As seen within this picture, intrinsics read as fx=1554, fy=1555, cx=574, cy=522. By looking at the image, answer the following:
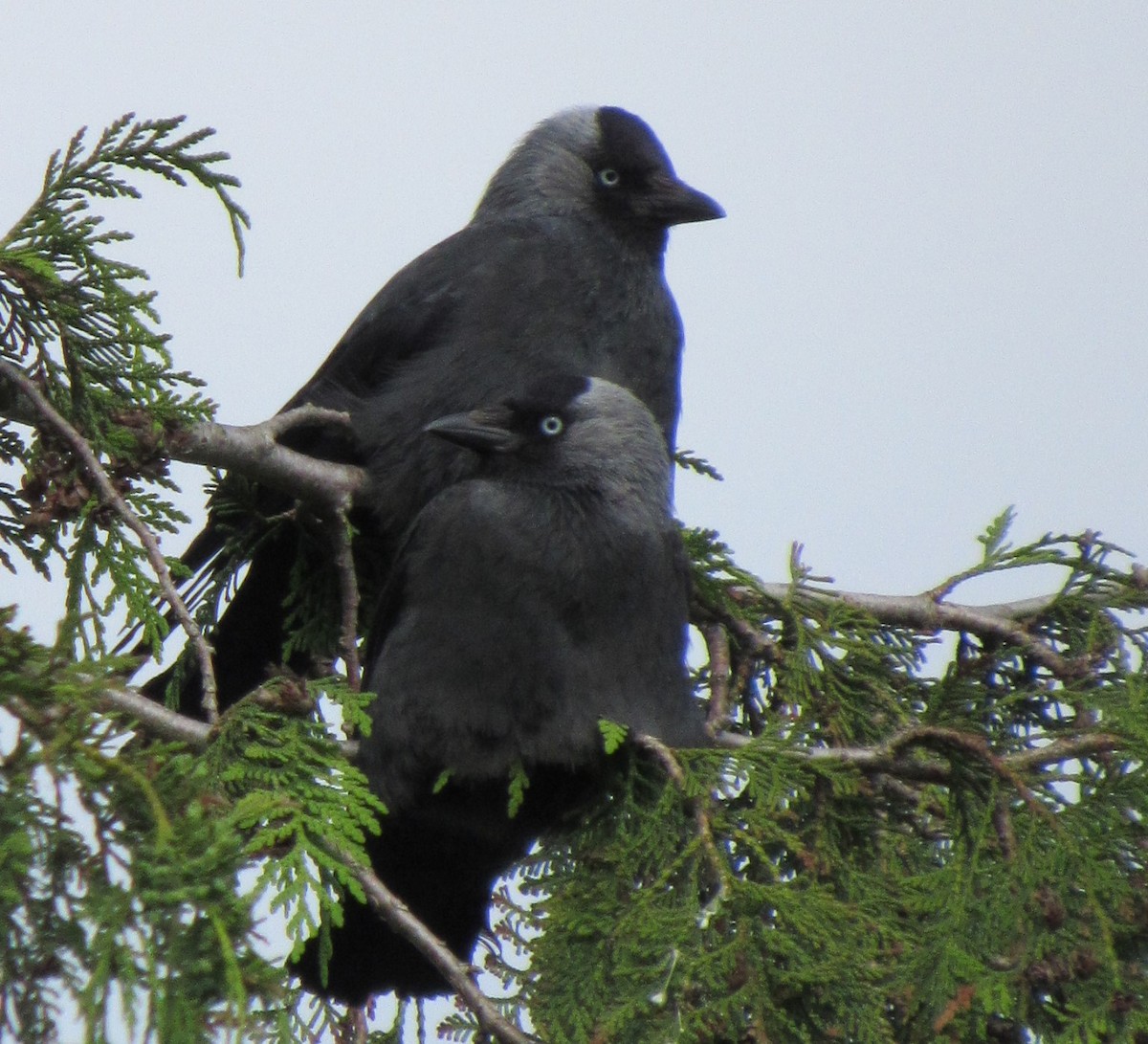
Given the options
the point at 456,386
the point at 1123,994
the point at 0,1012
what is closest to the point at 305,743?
the point at 0,1012

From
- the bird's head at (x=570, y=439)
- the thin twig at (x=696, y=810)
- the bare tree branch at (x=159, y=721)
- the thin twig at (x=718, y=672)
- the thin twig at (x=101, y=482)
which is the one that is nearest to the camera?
the bare tree branch at (x=159, y=721)

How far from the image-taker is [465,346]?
448 centimetres

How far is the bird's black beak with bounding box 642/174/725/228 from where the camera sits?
5.09m

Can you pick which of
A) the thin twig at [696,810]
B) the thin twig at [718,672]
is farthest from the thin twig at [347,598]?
the thin twig at [718,672]

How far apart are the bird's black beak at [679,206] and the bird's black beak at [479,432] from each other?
1.43 meters

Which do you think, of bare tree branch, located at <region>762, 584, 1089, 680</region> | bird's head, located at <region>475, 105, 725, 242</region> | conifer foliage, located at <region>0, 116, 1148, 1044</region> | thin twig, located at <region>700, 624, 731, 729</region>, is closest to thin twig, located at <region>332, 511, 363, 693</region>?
conifer foliage, located at <region>0, 116, 1148, 1044</region>

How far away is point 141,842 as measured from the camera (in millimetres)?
1778

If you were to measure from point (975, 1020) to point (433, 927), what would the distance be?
1359mm

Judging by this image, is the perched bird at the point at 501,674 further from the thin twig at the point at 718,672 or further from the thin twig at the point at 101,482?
the thin twig at the point at 101,482

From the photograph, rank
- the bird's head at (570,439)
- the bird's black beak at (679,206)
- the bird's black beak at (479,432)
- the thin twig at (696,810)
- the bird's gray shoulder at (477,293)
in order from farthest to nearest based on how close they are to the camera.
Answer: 1. the bird's black beak at (679,206)
2. the bird's gray shoulder at (477,293)
3. the bird's black beak at (479,432)
4. the bird's head at (570,439)
5. the thin twig at (696,810)

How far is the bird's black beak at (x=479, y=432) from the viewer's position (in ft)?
12.8

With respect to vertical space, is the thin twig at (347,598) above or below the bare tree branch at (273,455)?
below

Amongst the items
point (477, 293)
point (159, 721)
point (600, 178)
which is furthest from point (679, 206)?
point (159, 721)

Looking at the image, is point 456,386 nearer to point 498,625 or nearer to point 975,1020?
point 498,625
